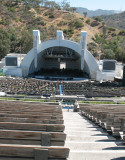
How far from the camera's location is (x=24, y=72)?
123 feet

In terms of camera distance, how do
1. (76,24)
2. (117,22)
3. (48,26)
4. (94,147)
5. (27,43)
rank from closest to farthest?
1. (94,147)
2. (27,43)
3. (48,26)
4. (76,24)
5. (117,22)

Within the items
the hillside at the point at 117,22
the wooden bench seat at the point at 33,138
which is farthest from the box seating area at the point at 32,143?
the hillside at the point at 117,22

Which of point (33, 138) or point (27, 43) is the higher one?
point (27, 43)

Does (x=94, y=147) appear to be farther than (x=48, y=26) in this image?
No

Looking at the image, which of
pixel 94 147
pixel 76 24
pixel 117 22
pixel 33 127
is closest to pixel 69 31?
pixel 76 24

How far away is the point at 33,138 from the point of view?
2.93m

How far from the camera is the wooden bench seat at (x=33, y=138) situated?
114 inches

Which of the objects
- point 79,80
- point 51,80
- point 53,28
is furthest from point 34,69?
point 53,28

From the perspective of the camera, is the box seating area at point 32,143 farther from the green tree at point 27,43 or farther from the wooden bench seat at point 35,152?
the green tree at point 27,43

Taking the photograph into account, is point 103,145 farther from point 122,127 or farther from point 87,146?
point 122,127

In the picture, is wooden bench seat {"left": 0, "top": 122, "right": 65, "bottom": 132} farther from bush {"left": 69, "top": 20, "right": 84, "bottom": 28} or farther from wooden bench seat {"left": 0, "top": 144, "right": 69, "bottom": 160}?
bush {"left": 69, "top": 20, "right": 84, "bottom": 28}

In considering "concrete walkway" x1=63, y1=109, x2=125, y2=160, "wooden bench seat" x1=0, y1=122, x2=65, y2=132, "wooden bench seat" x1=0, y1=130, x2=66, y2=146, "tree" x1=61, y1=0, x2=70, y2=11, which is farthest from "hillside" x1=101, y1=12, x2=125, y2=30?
"wooden bench seat" x1=0, y1=130, x2=66, y2=146

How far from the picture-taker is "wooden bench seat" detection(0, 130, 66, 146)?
2891 millimetres

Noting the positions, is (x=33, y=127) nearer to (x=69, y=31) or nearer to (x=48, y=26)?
(x=69, y=31)
